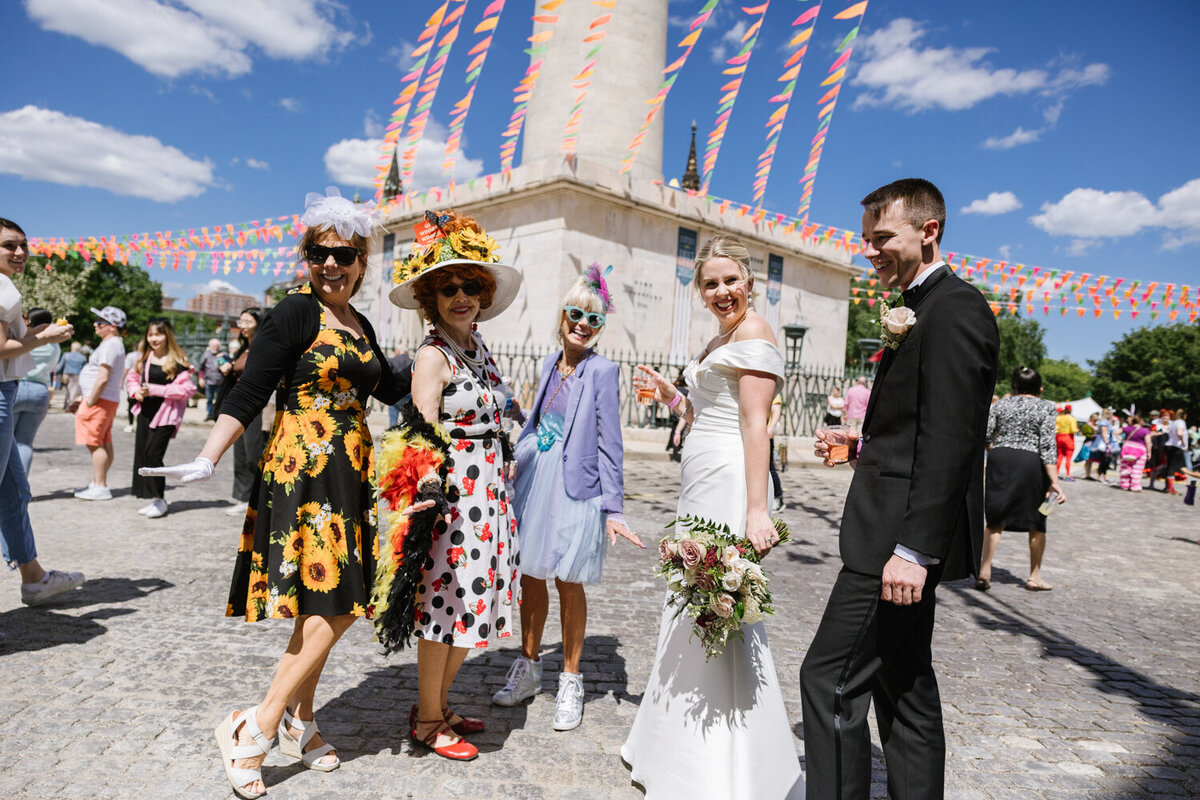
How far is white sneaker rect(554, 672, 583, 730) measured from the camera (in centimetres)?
326

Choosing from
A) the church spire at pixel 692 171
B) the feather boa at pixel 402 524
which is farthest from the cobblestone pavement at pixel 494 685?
the church spire at pixel 692 171

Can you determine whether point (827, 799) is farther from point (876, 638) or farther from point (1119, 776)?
point (1119, 776)

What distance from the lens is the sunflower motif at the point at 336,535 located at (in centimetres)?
269

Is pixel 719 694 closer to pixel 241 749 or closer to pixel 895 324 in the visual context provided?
pixel 895 324

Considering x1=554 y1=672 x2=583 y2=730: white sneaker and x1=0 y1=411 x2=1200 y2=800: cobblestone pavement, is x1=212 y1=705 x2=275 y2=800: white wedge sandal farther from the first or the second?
x1=554 y1=672 x2=583 y2=730: white sneaker

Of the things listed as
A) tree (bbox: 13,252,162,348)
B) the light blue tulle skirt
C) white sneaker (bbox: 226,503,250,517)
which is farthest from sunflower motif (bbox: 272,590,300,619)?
tree (bbox: 13,252,162,348)

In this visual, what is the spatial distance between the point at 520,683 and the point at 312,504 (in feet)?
4.88

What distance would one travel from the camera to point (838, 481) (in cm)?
1383

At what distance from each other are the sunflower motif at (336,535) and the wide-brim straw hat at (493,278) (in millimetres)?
902

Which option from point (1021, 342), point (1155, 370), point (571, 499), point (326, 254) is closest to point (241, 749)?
point (571, 499)

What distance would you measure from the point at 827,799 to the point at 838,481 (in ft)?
40.4

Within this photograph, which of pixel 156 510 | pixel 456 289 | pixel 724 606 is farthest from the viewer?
pixel 156 510

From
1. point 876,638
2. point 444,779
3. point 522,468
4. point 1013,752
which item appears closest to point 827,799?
point 876,638

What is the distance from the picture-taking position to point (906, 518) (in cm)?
203
